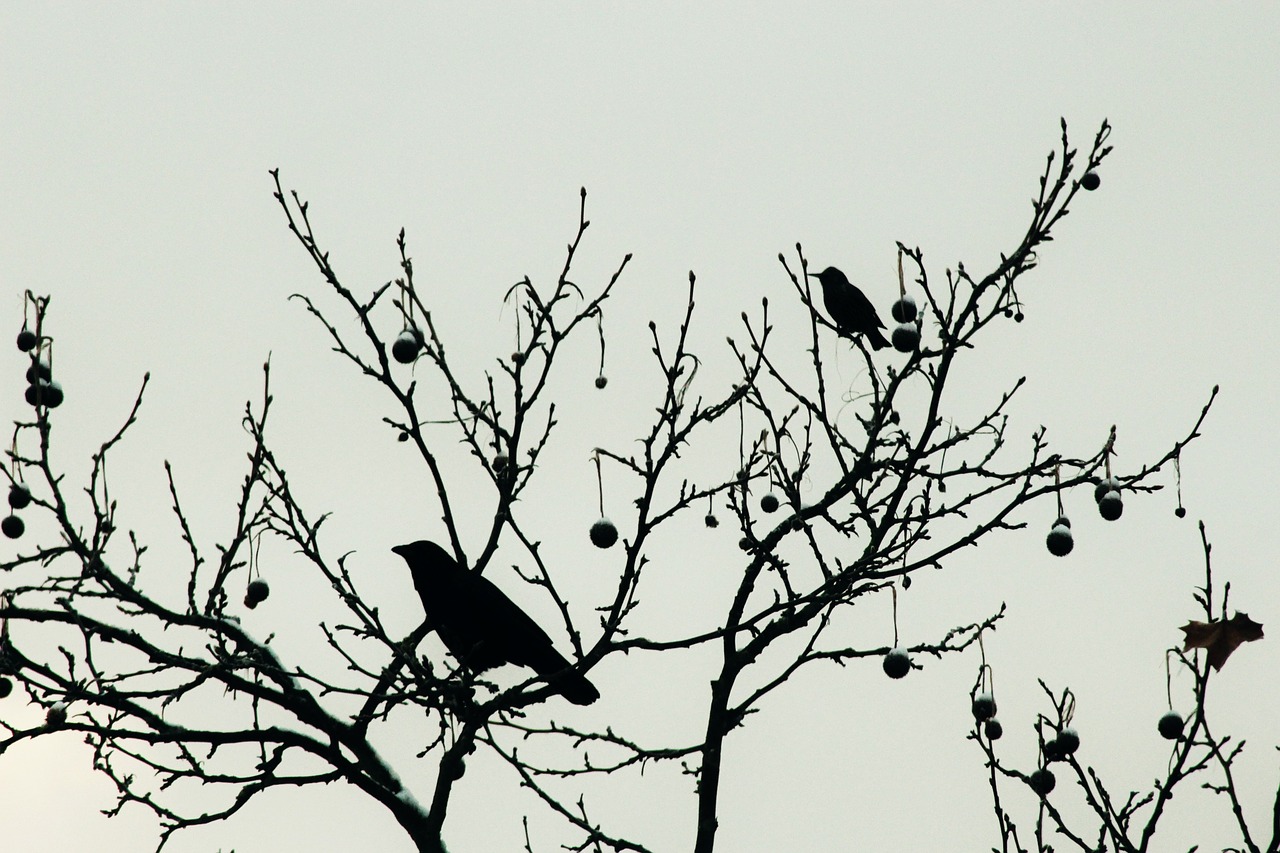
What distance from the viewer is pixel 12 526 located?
5.55 meters

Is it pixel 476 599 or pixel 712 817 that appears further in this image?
pixel 476 599

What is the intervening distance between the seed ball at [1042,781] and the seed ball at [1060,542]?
92cm

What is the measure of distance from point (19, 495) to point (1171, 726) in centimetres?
498

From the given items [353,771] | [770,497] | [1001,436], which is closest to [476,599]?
[353,771]

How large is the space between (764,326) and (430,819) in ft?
8.62

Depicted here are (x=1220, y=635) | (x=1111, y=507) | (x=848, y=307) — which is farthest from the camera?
(x=848, y=307)

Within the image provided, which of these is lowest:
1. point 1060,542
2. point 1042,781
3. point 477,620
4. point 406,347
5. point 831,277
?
point 1042,781

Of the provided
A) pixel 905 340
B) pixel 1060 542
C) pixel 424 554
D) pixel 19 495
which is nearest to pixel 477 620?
pixel 424 554

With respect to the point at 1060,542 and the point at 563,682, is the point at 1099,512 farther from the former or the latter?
the point at 563,682

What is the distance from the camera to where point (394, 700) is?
486 cm

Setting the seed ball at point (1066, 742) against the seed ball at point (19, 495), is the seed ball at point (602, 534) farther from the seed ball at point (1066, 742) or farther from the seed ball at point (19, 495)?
the seed ball at point (19, 495)

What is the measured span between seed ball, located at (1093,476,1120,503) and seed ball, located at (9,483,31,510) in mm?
4580

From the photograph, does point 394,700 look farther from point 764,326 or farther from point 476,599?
point 764,326

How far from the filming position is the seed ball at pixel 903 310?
4.99 metres
